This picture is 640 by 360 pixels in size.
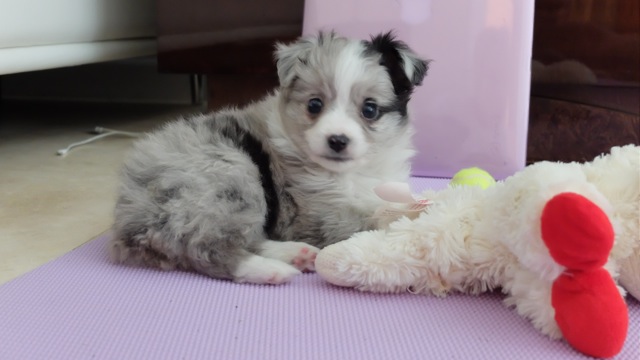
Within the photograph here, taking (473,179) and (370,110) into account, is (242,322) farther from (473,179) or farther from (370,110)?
(473,179)

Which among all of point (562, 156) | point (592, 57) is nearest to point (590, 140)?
point (562, 156)

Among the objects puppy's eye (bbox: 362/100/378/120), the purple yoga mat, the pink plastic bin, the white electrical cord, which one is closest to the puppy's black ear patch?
puppy's eye (bbox: 362/100/378/120)

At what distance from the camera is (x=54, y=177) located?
2.74m

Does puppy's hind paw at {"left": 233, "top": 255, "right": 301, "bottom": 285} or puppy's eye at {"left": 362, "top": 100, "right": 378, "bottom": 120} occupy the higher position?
puppy's eye at {"left": 362, "top": 100, "right": 378, "bottom": 120}

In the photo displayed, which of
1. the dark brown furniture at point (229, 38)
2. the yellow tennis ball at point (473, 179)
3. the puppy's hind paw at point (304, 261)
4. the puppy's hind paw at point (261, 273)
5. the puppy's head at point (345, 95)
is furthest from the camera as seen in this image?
the dark brown furniture at point (229, 38)

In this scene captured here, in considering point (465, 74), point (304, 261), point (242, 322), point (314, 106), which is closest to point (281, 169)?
point (314, 106)

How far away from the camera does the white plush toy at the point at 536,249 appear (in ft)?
3.60

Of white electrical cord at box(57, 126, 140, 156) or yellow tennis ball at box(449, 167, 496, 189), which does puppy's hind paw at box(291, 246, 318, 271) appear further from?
white electrical cord at box(57, 126, 140, 156)

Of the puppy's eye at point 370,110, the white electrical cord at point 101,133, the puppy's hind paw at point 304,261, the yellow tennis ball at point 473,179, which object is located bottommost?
the white electrical cord at point 101,133

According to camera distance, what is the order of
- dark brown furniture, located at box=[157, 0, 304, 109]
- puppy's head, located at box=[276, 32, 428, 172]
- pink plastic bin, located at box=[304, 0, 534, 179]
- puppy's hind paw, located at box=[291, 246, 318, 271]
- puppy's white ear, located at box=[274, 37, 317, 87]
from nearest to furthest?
puppy's hind paw, located at box=[291, 246, 318, 271]
puppy's head, located at box=[276, 32, 428, 172]
puppy's white ear, located at box=[274, 37, 317, 87]
pink plastic bin, located at box=[304, 0, 534, 179]
dark brown furniture, located at box=[157, 0, 304, 109]

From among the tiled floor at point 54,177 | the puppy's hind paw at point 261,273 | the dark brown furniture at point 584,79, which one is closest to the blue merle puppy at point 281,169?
the puppy's hind paw at point 261,273

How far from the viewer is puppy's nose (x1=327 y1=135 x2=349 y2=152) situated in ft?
5.59

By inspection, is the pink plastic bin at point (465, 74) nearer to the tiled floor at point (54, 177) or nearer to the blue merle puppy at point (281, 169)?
the blue merle puppy at point (281, 169)

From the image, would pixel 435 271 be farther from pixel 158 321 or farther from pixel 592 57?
pixel 592 57
